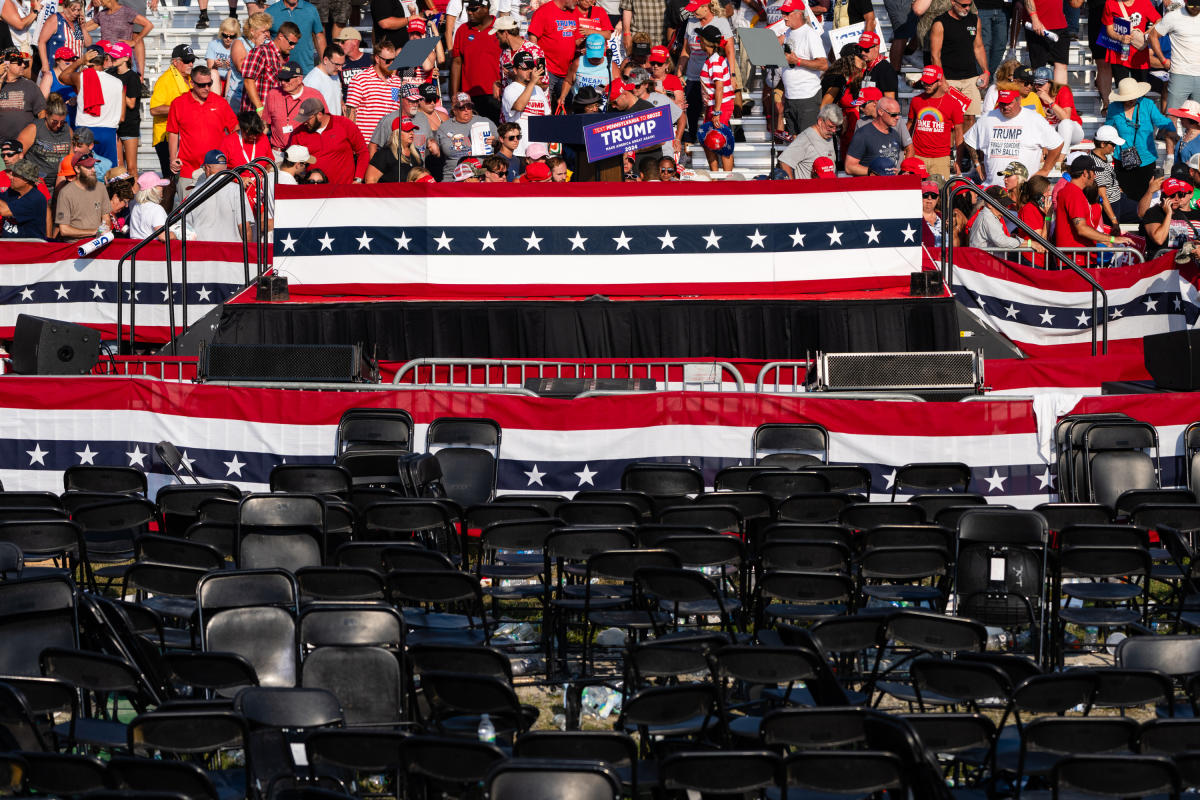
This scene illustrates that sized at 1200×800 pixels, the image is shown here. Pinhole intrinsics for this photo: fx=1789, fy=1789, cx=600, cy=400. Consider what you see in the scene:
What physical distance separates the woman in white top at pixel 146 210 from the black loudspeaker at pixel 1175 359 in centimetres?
1041

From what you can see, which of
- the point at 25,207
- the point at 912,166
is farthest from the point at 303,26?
the point at 912,166

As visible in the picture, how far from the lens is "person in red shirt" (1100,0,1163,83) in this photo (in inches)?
850

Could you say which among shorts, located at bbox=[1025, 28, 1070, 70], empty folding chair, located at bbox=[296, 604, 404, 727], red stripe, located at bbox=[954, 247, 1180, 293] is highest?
shorts, located at bbox=[1025, 28, 1070, 70]

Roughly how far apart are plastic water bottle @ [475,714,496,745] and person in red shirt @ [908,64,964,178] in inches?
498

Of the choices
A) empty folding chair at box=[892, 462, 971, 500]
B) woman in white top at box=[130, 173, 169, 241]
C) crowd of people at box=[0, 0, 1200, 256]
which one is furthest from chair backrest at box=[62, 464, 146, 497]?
woman in white top at box=[130, 173, 169, 241]

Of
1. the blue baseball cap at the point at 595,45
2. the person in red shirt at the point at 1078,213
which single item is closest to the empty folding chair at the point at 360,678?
the person in red shirt at the point at 1078,213

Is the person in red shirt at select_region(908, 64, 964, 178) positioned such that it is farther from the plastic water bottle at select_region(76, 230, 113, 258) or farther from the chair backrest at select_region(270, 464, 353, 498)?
the chair backrest at select_region(270, 464, 353, 498)

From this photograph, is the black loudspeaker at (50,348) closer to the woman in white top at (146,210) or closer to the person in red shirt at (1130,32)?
the woman in white top at (146,210)

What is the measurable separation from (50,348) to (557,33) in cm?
767

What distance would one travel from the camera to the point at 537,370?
52.5 ft

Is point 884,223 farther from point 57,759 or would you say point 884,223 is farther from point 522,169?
point 57,759

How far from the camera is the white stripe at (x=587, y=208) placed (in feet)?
56.2

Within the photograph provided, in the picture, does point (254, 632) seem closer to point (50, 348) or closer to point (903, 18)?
point (50, 348)

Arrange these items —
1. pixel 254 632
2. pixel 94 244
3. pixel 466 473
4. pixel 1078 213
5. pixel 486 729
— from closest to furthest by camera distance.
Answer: pixel 486 729 < pixel 254 632 < pixel 466 473 < pixel 1078 213 < pixel 94 244
